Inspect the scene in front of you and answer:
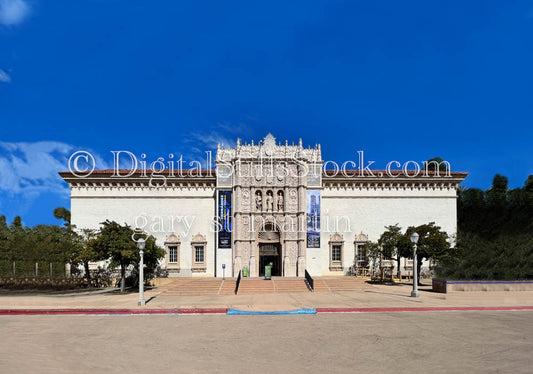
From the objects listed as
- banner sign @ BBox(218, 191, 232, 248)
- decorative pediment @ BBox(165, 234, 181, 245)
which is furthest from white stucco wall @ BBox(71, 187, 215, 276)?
banner sign @ BBox(218, 191, 232, 248)

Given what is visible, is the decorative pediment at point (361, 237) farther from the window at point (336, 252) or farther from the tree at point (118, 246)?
the tree at point (118, 246)

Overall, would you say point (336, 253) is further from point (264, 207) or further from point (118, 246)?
point (118, 246)

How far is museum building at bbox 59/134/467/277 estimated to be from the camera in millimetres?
39000

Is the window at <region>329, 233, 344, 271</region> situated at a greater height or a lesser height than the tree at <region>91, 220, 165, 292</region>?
lesser

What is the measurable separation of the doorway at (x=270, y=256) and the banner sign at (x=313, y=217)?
3513 millimetres

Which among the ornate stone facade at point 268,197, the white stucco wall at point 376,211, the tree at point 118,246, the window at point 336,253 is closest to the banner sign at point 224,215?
the ornate stone facade at point 268,197

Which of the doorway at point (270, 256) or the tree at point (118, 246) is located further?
the doorway at point (270, 256)

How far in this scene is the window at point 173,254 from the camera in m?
39.7

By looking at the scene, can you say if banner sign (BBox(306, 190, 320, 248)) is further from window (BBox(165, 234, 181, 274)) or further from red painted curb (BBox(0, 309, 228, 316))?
red painted curb (BBox(0, 309, 228, 316))

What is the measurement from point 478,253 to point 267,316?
21.2 m

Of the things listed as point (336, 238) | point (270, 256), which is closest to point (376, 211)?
point (336, 238)

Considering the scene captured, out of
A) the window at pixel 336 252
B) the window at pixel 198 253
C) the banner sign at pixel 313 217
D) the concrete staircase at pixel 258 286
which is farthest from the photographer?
the window at pixel 336 252

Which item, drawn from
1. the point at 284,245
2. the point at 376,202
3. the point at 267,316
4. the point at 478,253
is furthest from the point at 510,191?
the point at 267,316

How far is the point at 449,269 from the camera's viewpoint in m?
29.3
